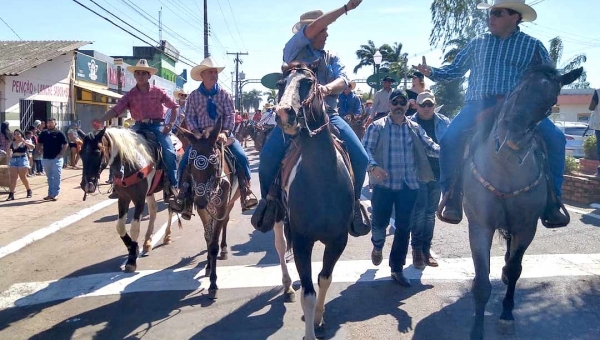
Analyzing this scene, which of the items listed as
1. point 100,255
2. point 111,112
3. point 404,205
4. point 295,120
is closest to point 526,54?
point 404,205

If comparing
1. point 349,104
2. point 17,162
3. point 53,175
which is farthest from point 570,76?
point 17,162

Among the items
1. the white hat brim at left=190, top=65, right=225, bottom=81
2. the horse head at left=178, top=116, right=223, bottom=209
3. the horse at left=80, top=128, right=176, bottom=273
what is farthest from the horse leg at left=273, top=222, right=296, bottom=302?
the white hat brim at left=190, top=65, right=225, bottom=81

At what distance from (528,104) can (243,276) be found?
4023mm

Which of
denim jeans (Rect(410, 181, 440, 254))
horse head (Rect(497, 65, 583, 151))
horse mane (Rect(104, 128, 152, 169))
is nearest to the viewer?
horse head (Rect(497, 65, 583, 151))

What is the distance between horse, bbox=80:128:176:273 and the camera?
633cm

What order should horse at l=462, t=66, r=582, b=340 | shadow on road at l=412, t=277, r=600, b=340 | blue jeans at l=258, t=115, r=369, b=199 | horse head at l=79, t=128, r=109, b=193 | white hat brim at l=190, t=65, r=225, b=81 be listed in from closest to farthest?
horse at l=462, t=66, r=582, b=340 < shadow on road at l=412, t=277, r=600, b=340 < blue jeans at l=258, t=115, r=369, b=199 < horse head at l=79, t=128, r=109, b=193 < white hat brim at l=190, t=65, r=225, b=81

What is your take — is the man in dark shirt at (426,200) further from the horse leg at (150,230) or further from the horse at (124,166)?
the horse leg at (150,230)

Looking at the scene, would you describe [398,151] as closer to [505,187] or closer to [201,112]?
[505,187]

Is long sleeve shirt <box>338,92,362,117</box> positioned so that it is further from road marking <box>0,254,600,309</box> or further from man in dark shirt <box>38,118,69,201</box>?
man in dark shirt <box>38,118,69,201</box>

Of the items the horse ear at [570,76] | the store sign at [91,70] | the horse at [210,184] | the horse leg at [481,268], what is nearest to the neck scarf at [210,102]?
the horse at [210,184]

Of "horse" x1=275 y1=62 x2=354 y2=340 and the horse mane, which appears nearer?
"horse" x1=275 y1=62 x2=354 y2=340

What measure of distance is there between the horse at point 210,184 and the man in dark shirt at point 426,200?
248 centimetres

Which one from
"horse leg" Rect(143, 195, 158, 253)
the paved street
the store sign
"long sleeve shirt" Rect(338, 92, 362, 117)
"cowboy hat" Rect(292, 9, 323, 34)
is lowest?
the paved street

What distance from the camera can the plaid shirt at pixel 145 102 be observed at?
25.2 ft
